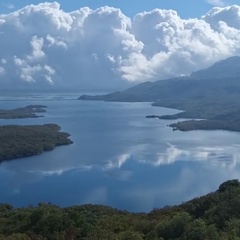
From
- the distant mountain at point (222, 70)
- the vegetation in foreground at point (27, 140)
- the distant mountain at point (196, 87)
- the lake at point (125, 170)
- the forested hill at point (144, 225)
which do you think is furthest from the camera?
the distant mountain at point (222, 70)

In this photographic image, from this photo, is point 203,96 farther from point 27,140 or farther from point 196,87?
point 27,140

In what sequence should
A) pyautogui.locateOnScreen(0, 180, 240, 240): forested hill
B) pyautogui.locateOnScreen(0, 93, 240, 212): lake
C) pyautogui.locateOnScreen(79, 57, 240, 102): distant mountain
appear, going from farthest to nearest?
pyautogui.locateOnScreen(79, 57, 240, 102): distant mountain < pyautogui.locateOnScreen(0, 93, 240, 212): lake < pyautogui.locateOnScreen(0, 180, 240, 240): forested hill

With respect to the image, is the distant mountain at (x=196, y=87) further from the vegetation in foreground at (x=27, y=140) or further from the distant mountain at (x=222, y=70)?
the vegetation in foreground at (x=27, y=140)

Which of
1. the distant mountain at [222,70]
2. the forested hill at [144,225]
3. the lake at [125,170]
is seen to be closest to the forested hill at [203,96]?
the distant mountain at [222,70]

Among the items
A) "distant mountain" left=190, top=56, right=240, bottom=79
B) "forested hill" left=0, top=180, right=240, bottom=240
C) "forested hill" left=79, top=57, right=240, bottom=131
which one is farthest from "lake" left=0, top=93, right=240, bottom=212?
"distant mountain" left=190, top=56, right=240, bottom=79

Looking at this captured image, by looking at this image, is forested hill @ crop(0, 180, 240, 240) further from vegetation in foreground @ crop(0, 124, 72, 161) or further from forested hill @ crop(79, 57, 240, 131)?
forested hill @ crop(79, 57, 240, 131)

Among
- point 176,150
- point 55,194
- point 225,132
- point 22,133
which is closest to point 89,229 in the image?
point 55,194

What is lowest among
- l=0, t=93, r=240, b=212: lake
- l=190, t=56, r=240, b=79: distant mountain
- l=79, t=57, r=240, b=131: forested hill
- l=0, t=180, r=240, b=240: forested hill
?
l=0, t=93, r=240, b=212: lake
